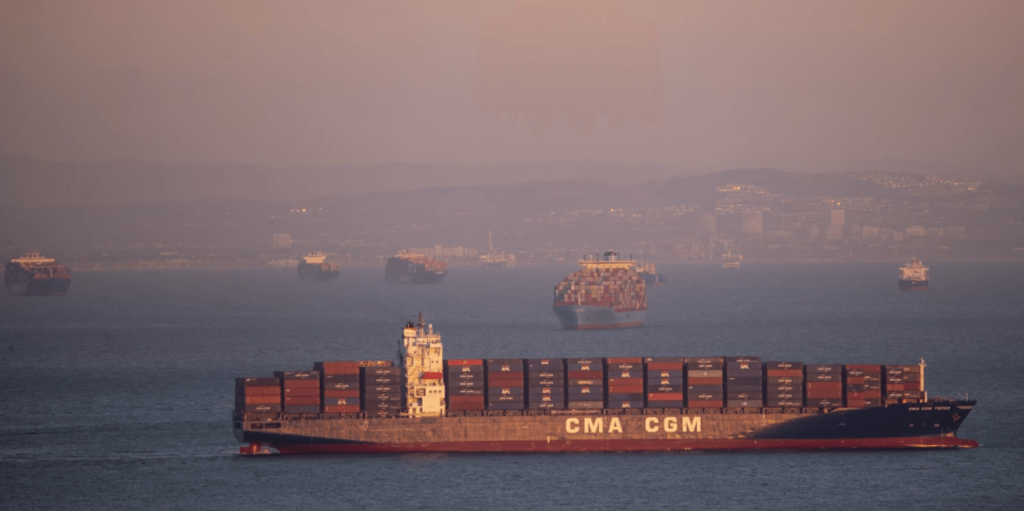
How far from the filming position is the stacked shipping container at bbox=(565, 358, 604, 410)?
64.8 metres

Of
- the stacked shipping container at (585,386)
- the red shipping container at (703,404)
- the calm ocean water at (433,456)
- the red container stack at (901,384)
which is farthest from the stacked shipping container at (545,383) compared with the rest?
the red container stack at (901,384)

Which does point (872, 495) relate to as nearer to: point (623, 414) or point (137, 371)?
point (623, 414)

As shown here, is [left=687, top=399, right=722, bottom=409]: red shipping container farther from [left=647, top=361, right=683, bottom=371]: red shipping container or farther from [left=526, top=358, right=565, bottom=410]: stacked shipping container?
[left=526, top=358, right=565, bottom=410]: stacked shipping container

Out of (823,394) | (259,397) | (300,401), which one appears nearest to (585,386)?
(823,394)

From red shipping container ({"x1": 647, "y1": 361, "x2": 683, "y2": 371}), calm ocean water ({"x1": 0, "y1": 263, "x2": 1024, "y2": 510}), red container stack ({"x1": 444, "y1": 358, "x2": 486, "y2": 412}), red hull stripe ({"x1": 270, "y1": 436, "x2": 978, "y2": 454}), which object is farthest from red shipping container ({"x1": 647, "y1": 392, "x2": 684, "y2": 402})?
red container stack ({"x1": 444, "y1": 358, "x2": 486, "y2": 412})

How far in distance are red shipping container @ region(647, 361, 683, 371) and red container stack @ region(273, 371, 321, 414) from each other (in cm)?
1673

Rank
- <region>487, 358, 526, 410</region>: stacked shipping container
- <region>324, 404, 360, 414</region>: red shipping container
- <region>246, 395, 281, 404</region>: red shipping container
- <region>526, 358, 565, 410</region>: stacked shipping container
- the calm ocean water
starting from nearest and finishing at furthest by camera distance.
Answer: the calm ocean water → <region>246, 395, 281, 404</region>: red shipping container → <region>324, 404, 360, 414</region>: red shipping container → <region>487, 358, 526, 410</region>: stacked shipping container → <region>526, 358, 565, 410</region>: stacked shipping container

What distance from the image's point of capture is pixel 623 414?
65.0 metres

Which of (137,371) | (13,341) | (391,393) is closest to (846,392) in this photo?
(391,393)

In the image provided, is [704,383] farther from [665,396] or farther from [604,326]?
[604,326]

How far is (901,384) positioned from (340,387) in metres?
28.5

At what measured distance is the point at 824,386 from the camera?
6506 cm

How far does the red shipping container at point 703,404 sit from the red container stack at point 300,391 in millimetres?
18787

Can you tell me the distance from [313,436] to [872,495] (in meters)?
26.9
